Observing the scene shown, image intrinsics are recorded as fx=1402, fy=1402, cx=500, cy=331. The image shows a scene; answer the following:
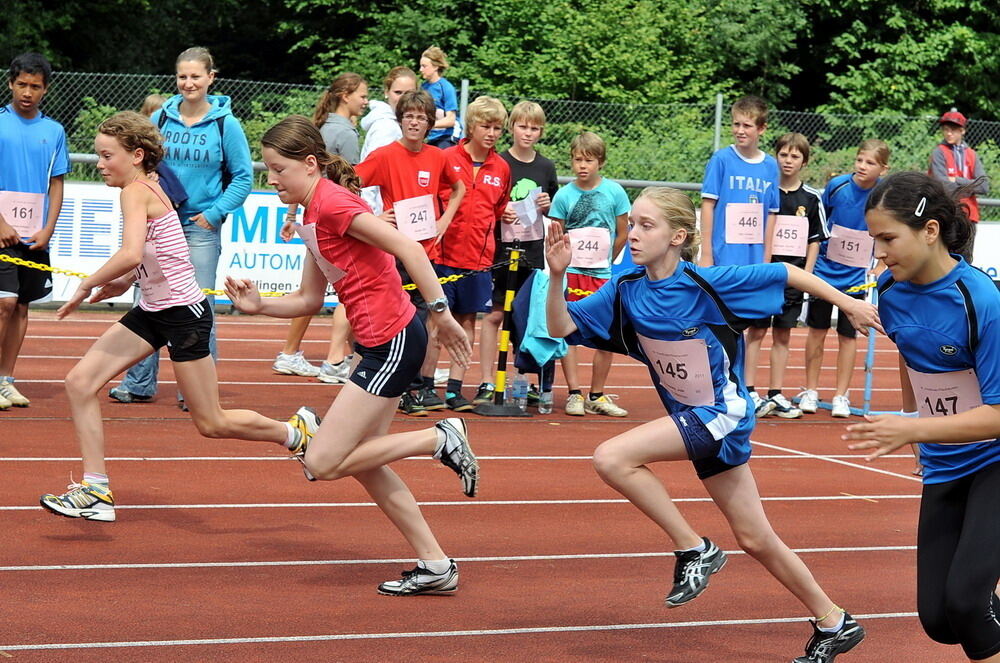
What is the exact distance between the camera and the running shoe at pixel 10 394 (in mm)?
10141

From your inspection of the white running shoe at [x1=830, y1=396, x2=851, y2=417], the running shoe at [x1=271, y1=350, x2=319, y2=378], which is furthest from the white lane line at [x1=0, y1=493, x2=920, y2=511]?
the running shoe at [x1=271, y1=350, x2=319, y2=378]

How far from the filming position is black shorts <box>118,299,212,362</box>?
710cm

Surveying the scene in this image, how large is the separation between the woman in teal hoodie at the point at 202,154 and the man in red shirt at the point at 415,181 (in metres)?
0.97

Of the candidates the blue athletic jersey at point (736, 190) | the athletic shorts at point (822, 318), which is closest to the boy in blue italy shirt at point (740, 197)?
the blue athletic jersey at point (736, 190)

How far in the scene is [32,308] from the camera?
15.5 meters

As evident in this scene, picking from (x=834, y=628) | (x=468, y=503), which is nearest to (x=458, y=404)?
(x=468, y=503)

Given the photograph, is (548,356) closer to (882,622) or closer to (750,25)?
(882,622)

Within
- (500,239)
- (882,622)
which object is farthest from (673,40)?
(882,622)

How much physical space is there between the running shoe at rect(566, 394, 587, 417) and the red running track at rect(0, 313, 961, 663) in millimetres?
551

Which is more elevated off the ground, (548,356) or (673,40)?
(673,40)

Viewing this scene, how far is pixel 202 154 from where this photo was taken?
9844mm

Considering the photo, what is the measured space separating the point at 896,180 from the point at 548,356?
20.7 feet

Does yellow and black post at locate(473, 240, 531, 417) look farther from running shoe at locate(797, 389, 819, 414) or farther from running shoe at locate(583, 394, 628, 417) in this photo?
running shoe at locate(797, 389, 819, 414)

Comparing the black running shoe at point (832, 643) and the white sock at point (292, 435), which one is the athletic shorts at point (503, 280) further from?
the black running shoe at point (832, 643)
